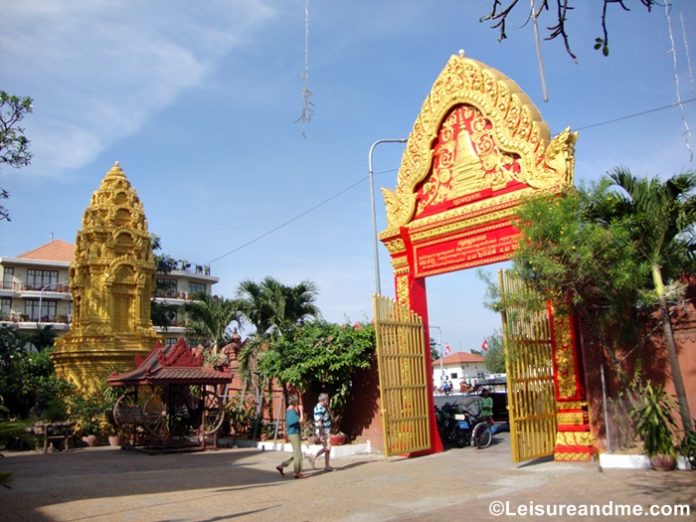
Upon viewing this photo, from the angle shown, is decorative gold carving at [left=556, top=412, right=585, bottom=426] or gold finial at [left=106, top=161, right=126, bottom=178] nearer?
decorative gold carving at [left=556, top=412, right=585, bottom=426]

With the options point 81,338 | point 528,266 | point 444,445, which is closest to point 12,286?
point 81,338

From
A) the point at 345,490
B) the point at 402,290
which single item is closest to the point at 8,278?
the point at 402,290

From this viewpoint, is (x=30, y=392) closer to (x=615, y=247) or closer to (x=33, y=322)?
(x=615, y=247)

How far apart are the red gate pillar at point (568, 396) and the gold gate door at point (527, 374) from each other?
129mm

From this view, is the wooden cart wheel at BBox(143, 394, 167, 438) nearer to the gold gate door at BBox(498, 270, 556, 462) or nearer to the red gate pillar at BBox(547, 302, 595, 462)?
the gold gate door at BBox(498, 270, 556, 462)

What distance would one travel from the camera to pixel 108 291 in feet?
75.9

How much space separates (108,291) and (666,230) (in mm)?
18939

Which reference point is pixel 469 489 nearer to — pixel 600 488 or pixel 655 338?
pixel 600 488

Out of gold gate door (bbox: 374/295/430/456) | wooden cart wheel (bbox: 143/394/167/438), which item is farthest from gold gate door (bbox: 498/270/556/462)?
wooden cart wheel (bbox: 143/394/167/438)

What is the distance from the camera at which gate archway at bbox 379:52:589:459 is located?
10992 millimetres

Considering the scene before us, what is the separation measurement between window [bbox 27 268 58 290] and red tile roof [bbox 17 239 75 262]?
1149mm

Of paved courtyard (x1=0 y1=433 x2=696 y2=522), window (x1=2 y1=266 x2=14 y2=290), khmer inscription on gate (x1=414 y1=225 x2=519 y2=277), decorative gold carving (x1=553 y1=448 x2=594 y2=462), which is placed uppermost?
window (x1=2 y1=266 x2=14 y2=290)

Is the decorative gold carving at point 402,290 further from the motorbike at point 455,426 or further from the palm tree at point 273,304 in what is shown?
the palm tree at point 273,304

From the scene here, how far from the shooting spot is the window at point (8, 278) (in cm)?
5487
